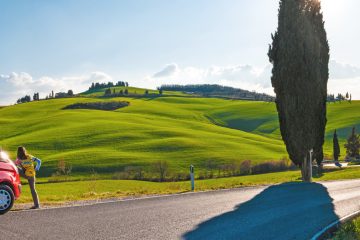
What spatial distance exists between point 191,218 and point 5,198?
435 cm

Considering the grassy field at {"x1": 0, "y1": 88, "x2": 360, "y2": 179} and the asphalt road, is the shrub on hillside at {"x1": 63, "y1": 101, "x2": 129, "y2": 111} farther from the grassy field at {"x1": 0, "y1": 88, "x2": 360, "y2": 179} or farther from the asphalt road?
the asphalt road

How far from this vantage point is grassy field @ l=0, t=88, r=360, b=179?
67.4 m

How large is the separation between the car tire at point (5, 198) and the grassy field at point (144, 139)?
46089mm

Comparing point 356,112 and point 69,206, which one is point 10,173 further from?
point 356,112

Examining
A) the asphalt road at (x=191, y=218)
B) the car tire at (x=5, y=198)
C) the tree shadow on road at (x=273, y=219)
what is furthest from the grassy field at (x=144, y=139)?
the car tire at (x=5, y=198)

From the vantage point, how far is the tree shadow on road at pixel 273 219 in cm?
896

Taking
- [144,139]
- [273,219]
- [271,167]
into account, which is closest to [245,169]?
[271,167]

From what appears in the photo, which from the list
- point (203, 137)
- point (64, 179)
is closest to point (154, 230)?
point (64, 179)

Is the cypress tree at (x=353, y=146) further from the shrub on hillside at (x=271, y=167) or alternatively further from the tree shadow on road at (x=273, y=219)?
the tree shadow on road at (x=273, y=219)

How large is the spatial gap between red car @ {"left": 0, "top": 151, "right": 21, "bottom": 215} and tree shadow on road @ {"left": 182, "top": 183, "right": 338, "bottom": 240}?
4.64 m

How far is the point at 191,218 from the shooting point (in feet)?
34.9

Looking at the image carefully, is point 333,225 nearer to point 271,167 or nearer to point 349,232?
point 349,232

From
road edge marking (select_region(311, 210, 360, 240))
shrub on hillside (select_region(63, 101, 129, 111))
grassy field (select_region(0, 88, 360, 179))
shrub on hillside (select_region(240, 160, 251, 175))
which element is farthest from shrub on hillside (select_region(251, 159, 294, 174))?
shrub on hillside (select_region(63, 101, 129, 111))

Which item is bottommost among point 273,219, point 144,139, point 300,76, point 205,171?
point 205,171
